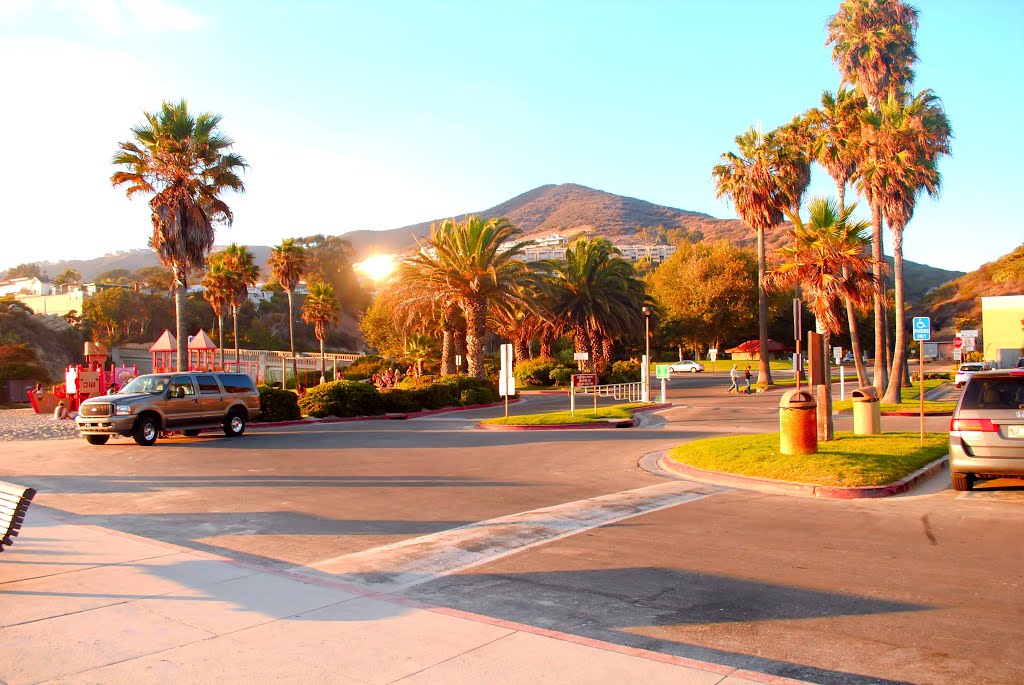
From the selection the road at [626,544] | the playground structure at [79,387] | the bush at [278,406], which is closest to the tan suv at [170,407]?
the road at [626,544]

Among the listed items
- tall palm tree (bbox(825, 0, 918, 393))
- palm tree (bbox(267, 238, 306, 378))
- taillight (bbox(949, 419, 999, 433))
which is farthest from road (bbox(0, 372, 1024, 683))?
palm tree (bbox(267, 238, 306, 378))

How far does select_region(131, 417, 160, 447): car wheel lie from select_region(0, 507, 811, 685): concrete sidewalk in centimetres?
1313

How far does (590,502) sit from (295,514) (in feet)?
13.7

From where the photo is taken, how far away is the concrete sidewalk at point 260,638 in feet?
16.7

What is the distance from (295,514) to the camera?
11102mm

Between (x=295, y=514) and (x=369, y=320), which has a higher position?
(x=369, y=320)

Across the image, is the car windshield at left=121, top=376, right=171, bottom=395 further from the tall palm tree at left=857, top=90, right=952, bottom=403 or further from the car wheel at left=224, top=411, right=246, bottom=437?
the tall palm tree at left=857, top=90, right=952, bottom=403

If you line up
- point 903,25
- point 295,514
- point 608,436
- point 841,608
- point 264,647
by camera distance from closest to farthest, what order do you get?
1. point 264,647
2. point 841,608
3. point 295,514
4. point 608,436
5. point 903,25

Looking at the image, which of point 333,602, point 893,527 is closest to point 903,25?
point 893,527

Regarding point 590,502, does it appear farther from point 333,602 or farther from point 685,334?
point 685,334

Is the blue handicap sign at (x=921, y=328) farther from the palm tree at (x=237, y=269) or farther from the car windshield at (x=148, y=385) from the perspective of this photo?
the palm tree at (x=237, y=269)

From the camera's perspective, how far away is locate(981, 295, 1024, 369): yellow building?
65.1 meters

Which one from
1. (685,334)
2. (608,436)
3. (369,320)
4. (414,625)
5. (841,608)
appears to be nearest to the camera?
(414,625)

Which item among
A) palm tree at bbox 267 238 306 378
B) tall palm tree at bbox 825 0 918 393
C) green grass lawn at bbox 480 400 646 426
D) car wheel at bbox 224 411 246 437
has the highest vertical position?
tall palm tree at bbox 825 0 918 393
